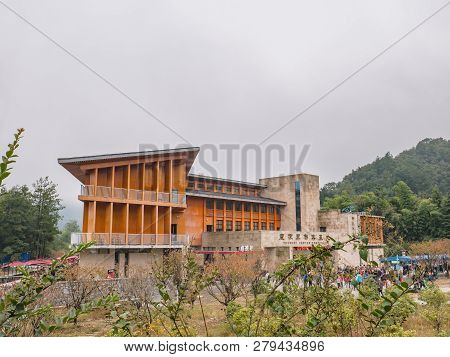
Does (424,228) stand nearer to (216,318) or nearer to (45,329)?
(216,318)

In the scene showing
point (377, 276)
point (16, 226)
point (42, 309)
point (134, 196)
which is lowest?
point (377, 276)

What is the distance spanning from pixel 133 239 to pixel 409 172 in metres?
102

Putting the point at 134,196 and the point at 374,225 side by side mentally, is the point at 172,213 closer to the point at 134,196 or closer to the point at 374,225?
the point at 134,196

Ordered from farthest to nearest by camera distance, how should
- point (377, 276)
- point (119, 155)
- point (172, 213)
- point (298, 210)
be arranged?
point (298, 210) < point (172, 213) < point (119, 155) < point (377, 276)

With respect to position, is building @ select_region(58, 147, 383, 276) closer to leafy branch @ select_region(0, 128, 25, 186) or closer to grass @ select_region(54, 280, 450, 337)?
grass @ select_region(54, 280, 450, 337)

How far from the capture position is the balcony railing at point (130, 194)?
87.4ft

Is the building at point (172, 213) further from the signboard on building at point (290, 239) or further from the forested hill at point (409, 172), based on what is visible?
the forested hill at point (409, 172)

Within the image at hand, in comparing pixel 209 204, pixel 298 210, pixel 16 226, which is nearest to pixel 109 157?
pixel 209 204

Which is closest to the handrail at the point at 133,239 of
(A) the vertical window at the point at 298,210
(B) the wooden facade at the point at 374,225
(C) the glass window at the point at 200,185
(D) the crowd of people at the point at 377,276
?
(C) the glass window at the point at 200,185

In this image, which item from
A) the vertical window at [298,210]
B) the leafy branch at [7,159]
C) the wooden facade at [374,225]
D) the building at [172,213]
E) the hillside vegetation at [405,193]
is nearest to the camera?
the leafy branch at [7,159]

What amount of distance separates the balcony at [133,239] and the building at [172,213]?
6cm

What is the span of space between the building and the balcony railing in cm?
7

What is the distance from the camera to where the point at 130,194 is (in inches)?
1127
